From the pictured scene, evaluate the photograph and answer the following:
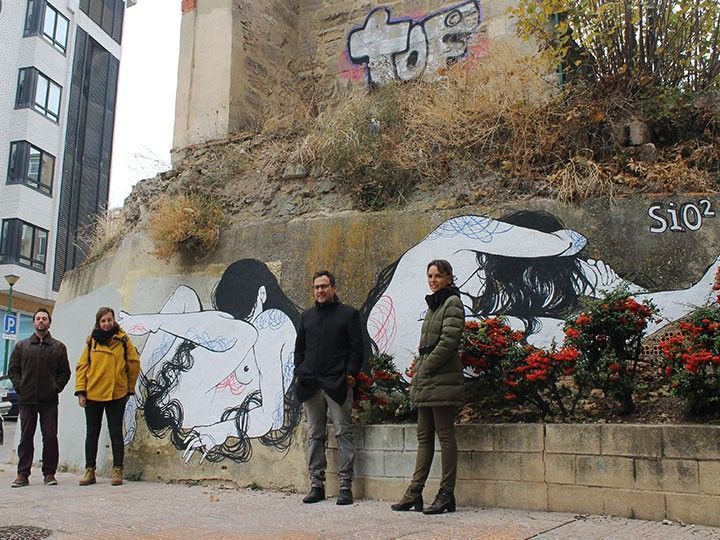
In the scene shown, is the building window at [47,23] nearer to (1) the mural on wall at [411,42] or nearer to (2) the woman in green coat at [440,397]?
(1) the mural on wall at [411,42]

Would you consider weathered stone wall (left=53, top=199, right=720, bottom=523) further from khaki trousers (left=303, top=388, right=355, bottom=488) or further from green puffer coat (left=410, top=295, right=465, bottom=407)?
green puffer coat (left=410, top=295, right=465, bottom=407)

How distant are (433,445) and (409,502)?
443 mm

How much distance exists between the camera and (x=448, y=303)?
5.69 metres

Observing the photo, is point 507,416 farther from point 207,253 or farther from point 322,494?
point 207,253

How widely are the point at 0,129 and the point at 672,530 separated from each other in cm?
3009

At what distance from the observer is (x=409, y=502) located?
18.5 feet

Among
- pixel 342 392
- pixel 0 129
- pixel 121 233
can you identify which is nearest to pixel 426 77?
pixel 121 233

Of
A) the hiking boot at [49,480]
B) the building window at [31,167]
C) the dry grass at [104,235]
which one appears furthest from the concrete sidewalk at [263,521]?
the building window at [31,167]

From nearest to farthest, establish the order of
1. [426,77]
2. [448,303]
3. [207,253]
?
[448,303] → [207,253] → [426,77]

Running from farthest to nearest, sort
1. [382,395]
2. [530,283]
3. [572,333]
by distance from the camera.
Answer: [530,283] → [382,395] → [572,333]

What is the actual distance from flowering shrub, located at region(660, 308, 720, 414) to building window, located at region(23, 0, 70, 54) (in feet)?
102

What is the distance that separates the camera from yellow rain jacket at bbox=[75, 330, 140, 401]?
7848mm

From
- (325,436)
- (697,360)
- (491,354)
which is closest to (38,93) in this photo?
(325,436)

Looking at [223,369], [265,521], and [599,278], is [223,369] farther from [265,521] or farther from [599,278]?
[599,278]
